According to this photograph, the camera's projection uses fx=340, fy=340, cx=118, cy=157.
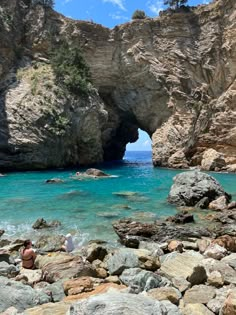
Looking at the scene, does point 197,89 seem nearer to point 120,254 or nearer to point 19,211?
point 19,211

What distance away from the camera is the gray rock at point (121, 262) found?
10156 mm

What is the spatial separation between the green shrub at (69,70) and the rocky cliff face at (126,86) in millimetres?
1687

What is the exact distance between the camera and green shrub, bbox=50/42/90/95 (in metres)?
51.7

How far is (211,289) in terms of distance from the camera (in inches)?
335

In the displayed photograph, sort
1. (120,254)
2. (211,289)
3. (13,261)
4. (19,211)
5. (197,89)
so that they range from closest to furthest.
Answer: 1. (211,289)
2. (120,254)
3. (13,261)
4. (19,211)
5. (197,89)

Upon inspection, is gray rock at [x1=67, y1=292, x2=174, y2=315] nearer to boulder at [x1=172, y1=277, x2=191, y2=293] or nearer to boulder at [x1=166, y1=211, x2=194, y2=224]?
boulder at [x1=172, y1=277, x2=191, y2=293]

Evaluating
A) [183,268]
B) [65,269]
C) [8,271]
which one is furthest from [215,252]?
[8,271]

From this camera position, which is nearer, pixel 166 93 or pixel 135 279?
pixel 135 279

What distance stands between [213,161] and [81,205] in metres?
28.1

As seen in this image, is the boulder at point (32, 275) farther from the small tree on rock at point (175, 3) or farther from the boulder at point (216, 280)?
the small tree on rock at point (175, 3)

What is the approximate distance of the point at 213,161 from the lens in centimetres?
4641

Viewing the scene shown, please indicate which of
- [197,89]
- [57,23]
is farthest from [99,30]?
[197,89]

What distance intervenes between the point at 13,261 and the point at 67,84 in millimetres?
42661

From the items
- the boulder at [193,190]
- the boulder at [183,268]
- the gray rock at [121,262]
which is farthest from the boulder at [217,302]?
the boulder at [193,190]
